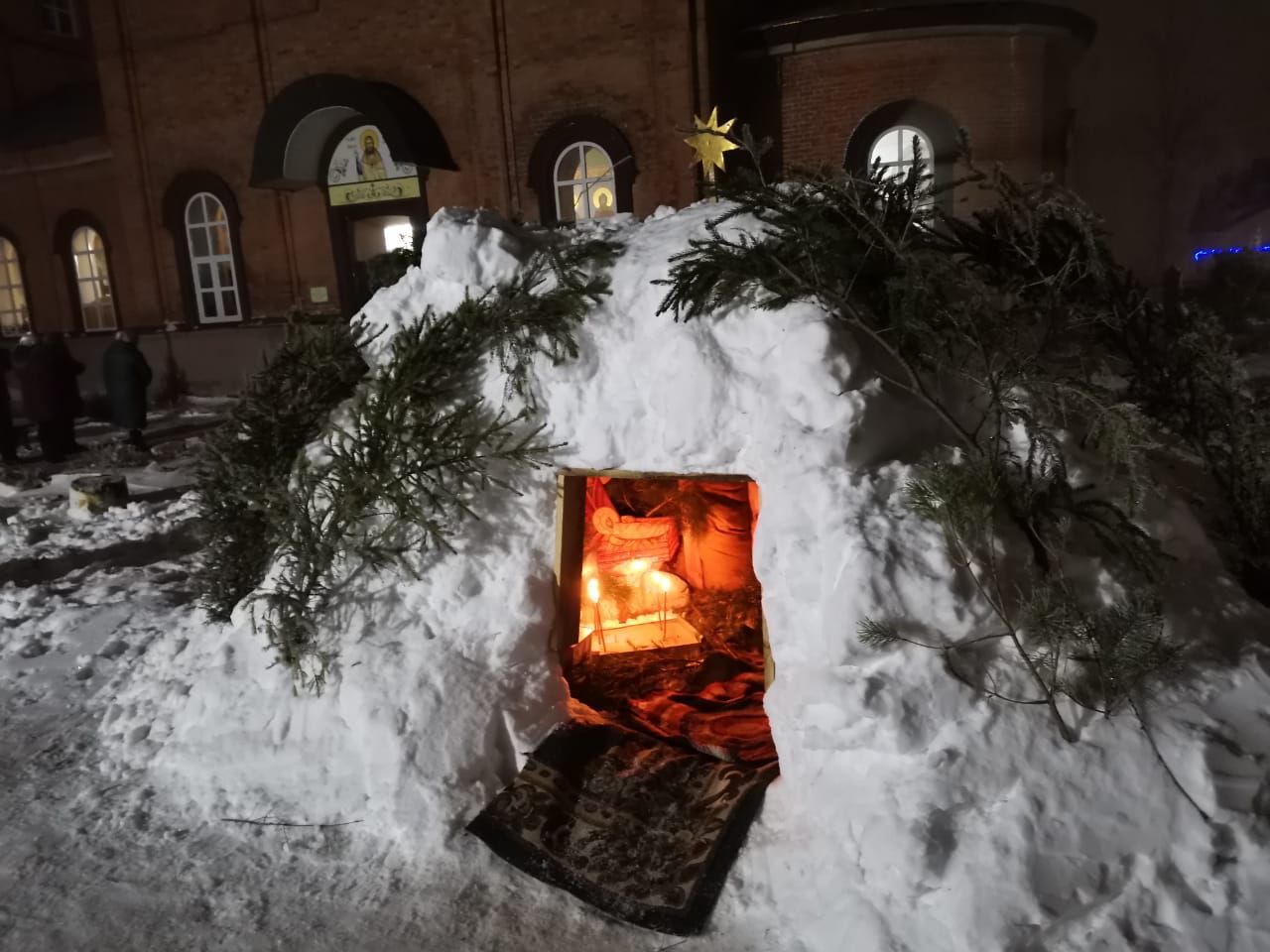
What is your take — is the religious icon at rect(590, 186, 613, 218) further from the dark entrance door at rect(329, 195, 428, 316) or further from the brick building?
the dark entrance door at rect(329, 195, 428, 316)

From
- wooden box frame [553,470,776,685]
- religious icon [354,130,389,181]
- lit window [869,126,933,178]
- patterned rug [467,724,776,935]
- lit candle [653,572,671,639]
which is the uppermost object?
religious icon [354,130,389,181]

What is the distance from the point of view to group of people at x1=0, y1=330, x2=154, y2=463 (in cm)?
1129

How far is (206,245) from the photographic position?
1538cm

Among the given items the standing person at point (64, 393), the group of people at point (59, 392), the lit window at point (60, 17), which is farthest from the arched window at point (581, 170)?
the lit window at point (60, 17)

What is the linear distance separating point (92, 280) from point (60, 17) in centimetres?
1032

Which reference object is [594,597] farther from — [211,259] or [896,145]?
[211,259]

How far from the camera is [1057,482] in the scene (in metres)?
3.63

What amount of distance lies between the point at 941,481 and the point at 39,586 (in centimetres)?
685

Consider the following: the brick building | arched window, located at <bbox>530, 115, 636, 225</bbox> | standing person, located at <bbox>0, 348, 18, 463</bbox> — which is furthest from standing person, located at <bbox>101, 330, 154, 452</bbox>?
arched window, located at <bbox>530, 115, 636, 225</bbox>

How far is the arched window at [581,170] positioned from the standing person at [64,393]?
6.42 meters

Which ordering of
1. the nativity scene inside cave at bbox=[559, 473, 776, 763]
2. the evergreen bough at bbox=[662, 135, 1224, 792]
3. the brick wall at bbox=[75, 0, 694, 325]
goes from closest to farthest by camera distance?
the evergreen bough at bbox=[662, 135, 1224, 792]
the nativity scene inside cave at bbox=[559, 473, 776, 763]
the brick wall at bbox=[75, 0, 694, 325]

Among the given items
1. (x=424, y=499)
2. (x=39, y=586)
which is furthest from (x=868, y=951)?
(x=39, y=586)

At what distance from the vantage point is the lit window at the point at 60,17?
22.6m

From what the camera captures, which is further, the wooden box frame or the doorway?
the doorway
